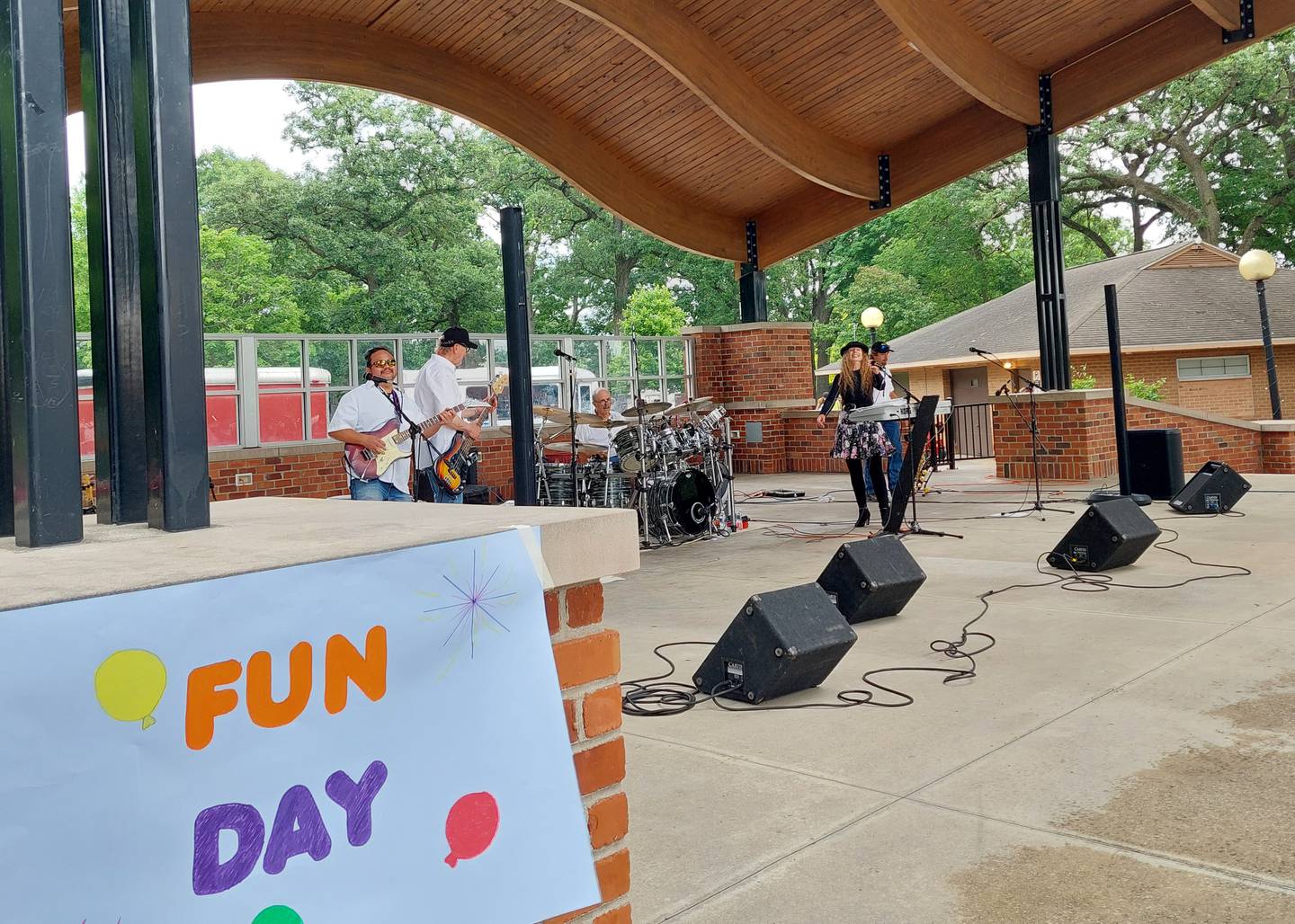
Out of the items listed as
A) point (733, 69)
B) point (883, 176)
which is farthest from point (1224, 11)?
point (733, 69)

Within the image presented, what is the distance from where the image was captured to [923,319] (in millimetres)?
38594

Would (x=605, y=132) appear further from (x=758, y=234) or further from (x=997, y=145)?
(x=997, y=145)

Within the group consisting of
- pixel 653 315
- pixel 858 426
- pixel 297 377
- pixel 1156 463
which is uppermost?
pixel 653 315

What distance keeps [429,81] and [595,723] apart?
471 inches

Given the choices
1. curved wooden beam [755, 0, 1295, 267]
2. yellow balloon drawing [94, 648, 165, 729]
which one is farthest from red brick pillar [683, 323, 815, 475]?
yellow balloon drawing [94, 648, 165, 729]

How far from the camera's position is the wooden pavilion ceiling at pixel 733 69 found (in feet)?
38.5

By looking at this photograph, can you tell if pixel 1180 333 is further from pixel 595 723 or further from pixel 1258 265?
pixel 595 723

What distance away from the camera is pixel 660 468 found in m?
10.3

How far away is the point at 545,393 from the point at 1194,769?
46.3 feet

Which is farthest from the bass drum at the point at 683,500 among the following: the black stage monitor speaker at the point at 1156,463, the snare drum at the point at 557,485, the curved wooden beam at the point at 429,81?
the curved wooden beam at the point at 429,81

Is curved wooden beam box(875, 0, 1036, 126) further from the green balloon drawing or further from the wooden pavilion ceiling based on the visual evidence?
the green balloon drawing

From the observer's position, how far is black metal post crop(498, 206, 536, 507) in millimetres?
5871

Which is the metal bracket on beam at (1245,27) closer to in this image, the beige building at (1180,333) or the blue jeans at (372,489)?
the blue jeans at (372,489)

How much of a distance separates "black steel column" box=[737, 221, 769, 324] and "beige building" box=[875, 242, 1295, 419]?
25.9ft
